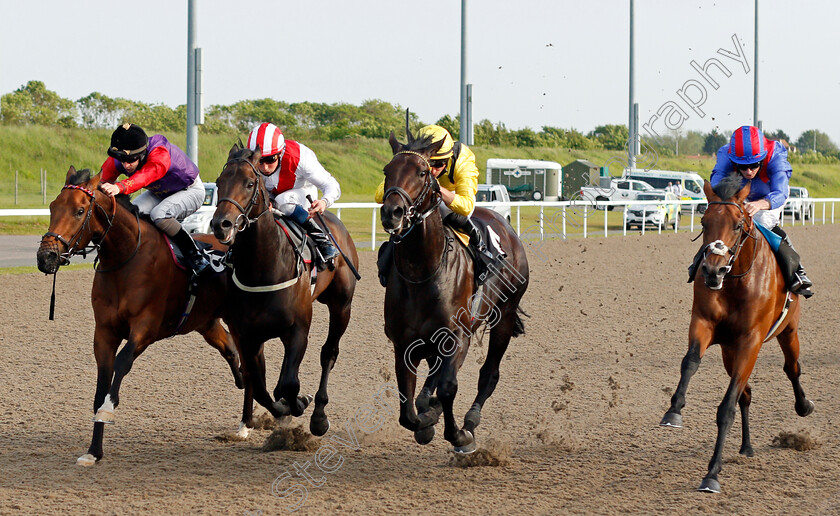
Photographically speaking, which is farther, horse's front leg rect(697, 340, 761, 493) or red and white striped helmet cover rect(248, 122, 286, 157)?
red and white striped helmet cover rect(248, 122, 286, 157)

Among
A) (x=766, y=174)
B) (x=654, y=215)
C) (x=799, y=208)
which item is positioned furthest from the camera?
(x=799, y=208)

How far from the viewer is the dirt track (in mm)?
4625

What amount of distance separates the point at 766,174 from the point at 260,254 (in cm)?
322

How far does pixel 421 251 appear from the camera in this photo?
16.8 feet

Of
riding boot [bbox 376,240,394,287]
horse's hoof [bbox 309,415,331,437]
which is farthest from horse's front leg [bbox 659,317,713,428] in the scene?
horse's hoof [bbox 309,415,331,437]

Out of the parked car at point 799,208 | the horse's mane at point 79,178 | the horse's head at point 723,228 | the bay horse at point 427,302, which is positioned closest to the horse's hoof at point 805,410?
the horse's head at point 723,228

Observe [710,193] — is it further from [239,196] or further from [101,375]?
[101,375]

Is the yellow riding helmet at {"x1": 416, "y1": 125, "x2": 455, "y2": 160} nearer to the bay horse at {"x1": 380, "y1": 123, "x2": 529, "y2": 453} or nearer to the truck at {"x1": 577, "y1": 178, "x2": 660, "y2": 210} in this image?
the bay horse at {"x1": 380, "y1": 123, "x2": 529, "y2": 453}

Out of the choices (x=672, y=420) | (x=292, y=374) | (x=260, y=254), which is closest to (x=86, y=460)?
(x=292, y=374)

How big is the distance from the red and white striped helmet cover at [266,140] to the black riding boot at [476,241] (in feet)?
3.77

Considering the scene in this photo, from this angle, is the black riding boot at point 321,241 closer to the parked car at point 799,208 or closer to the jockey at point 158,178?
the jockey at point 158,178

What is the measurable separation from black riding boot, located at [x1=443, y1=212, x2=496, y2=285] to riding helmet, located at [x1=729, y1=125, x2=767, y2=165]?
1.68m

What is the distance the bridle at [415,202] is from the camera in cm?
469

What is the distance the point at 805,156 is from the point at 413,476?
66882 mm
